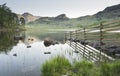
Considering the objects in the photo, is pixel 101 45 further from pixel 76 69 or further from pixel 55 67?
pixel 55 67

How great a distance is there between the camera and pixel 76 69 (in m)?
9.23

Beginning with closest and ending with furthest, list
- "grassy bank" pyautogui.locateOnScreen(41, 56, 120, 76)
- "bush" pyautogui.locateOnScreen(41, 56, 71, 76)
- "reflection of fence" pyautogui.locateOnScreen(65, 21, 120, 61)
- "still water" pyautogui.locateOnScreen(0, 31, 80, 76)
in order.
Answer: "grassy bank" pyautogui.locateOnScreen(41, 56, 120, 76), "bush" pyautogui.locateOnScreen(41, 56, 71, 76), "still water" pyautogui.locateOnScreen(0, 31, 80, 76), "reflection of fence" pyautogui.locateOnScreen(65, 21, 120, 61)

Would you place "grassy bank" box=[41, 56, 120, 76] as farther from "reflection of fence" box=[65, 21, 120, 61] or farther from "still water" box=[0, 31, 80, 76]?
"reflection of fence" box=[65, 21, 120, 61]

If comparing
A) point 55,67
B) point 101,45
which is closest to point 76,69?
point 55,67

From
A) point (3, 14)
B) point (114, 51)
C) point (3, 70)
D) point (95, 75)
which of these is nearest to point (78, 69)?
point (95, 75)

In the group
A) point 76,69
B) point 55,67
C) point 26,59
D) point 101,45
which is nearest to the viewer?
point 55,67

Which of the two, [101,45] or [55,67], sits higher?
[55,67]

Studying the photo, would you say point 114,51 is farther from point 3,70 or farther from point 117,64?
point 117,64

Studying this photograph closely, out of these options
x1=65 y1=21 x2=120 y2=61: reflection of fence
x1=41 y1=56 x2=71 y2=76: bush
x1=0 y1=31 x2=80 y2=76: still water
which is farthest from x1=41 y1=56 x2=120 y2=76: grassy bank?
x1=65 y1=21 x2=120 y2=61: reflection of fence

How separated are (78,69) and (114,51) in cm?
1179

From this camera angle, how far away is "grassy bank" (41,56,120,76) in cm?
771

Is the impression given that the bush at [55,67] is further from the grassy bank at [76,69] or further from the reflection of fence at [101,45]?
the reflection of fence at [101,45]

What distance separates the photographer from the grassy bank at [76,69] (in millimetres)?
7711

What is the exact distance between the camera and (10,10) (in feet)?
477
